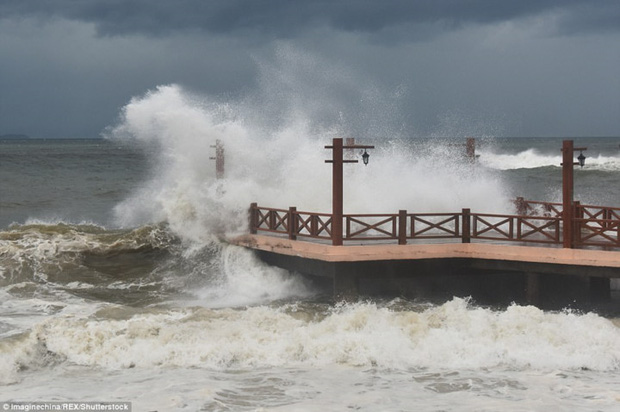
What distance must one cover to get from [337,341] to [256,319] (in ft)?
7.22

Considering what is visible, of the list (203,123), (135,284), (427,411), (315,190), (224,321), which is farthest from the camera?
(203,123)

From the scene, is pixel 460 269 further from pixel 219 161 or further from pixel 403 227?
pixel 219 161

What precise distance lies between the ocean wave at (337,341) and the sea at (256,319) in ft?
0.14

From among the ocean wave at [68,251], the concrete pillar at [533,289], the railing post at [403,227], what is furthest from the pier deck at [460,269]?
the ocean wave at [68,251]

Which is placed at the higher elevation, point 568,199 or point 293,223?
point 568,199

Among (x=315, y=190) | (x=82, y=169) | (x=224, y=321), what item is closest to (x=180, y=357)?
(x=224, y=321)

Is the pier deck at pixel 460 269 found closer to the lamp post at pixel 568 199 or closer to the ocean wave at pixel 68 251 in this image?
the lamp post at pixel 568 199

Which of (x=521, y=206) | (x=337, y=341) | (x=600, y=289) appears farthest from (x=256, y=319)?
(x=521, y=206)

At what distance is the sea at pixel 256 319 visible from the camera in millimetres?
13648

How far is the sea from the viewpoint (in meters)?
13.6

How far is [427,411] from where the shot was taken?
12594 millimetres

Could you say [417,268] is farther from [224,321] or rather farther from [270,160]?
[270,160]

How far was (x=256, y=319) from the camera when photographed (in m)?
17.4

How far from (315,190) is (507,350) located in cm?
1057
